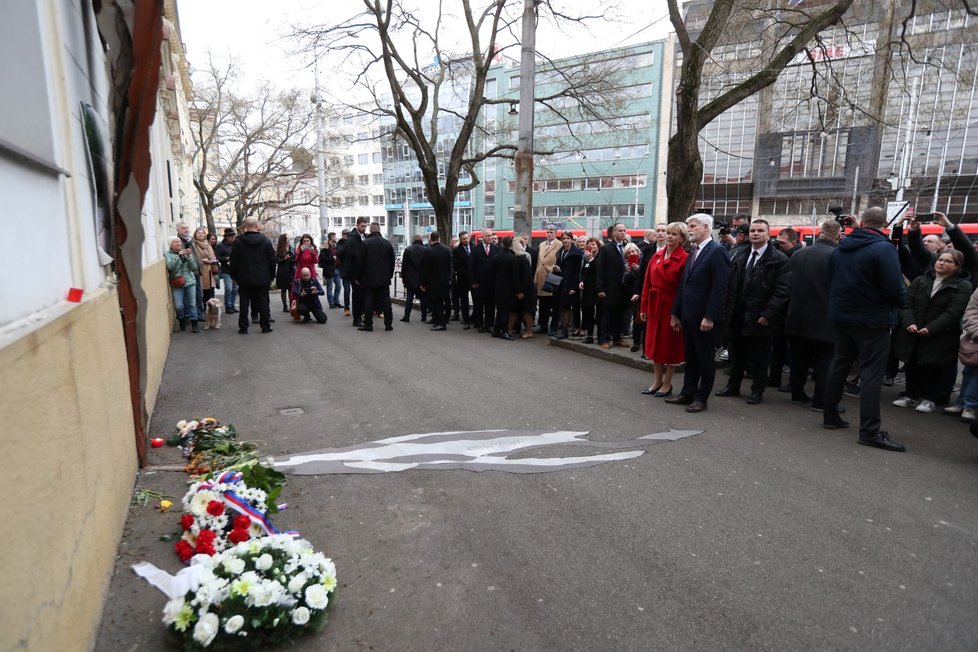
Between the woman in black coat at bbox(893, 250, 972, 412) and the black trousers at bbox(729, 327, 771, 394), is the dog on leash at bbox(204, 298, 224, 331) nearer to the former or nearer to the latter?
the black trousers at bbox(729, 327, 771, 394)

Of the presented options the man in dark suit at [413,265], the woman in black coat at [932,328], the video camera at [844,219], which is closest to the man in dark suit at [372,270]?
the man in dark suit at [413,265]

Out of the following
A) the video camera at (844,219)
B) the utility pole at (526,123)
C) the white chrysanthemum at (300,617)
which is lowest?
the white chrysanthemum at (300,617)

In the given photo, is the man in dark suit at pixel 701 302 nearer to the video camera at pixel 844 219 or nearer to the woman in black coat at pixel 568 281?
the video camera at pixel 844 219

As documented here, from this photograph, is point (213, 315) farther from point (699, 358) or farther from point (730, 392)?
point (730, 392)

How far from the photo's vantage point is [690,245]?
6.51 m

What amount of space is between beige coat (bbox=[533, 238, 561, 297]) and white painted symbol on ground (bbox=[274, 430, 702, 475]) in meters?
5.95

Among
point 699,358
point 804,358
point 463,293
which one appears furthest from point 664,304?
point 463,293

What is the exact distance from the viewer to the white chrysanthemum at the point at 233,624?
2352mm

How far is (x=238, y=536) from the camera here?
10.1 ft

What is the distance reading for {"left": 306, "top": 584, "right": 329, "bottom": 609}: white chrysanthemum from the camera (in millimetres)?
2523

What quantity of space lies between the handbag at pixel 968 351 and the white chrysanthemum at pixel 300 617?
6475 mm

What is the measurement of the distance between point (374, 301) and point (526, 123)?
4.88 meters

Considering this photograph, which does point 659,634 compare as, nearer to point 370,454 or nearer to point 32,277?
point 370,454

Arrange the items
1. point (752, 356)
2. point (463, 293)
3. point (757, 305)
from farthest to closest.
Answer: point (463, 293), point (752, 356), point (757, 305)
